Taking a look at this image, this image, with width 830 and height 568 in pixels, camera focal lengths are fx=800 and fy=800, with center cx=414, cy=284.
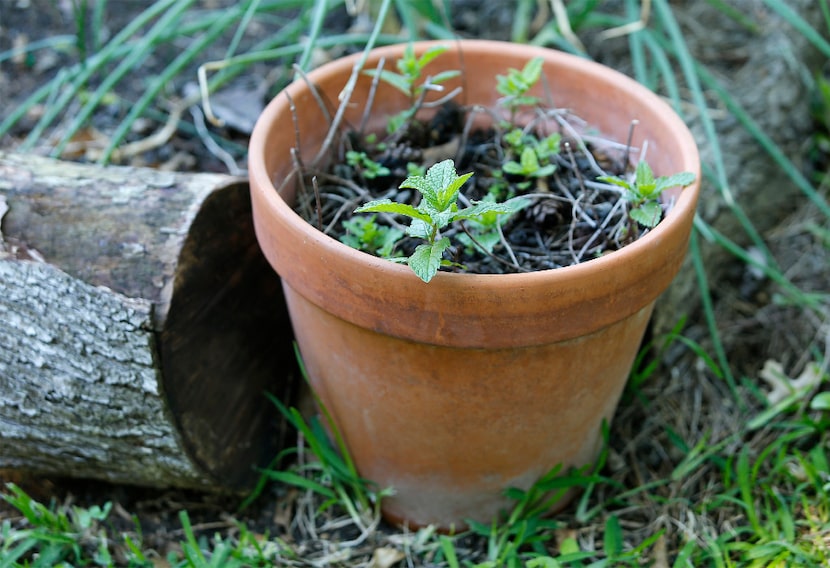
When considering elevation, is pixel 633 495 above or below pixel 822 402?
below

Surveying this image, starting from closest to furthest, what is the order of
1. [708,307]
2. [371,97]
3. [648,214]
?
[648,214], [371,97], [708,307]

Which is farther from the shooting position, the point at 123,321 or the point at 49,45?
the point at 49,45

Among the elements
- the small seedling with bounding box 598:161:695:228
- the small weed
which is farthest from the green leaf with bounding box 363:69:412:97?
the small seedling with bounding box 598:161:695:228

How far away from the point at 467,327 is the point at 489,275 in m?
0.07

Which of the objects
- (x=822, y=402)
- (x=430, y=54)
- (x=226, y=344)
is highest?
(x=430, y=54)

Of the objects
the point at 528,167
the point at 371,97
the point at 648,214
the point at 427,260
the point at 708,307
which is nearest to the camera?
the point at 427,260

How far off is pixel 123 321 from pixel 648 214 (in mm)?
672

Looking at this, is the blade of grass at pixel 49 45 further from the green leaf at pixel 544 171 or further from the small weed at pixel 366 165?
the green leaf at pixel 544 171

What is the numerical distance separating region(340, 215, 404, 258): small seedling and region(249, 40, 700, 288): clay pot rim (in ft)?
0.15

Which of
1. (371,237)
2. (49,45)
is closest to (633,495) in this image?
(371,237)

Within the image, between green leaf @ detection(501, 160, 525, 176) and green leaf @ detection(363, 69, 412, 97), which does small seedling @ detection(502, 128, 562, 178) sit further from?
green leaf @ detection(363, 69, 412, 97)

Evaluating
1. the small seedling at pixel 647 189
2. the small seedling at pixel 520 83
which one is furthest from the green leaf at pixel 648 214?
the small seedling at pixel 520 83

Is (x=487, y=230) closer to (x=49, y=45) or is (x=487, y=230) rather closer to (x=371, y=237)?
(x=371, y=237)

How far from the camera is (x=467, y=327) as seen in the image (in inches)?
34.5
